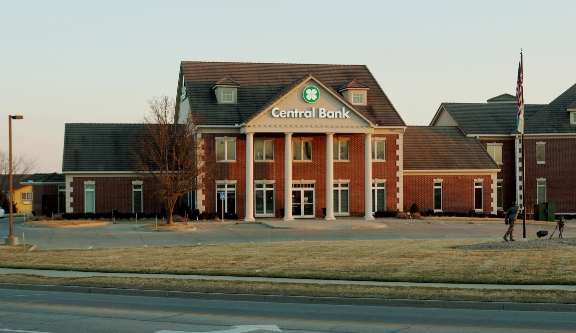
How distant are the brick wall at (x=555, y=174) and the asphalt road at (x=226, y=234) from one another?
38.4 feet

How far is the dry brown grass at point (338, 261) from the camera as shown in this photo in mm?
19703

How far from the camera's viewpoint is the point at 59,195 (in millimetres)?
58938

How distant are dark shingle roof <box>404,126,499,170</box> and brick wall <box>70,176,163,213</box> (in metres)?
19.9

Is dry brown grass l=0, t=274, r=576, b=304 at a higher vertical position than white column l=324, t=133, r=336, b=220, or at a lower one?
lower

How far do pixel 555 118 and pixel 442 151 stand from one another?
9861 mm

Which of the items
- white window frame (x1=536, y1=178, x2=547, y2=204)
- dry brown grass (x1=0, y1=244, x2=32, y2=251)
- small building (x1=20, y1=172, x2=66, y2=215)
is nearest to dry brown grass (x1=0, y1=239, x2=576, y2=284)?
dry brown grass (x1=0, y1=244, x2=32, y2=251)

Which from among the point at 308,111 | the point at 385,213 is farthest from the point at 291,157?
the point at 385,213

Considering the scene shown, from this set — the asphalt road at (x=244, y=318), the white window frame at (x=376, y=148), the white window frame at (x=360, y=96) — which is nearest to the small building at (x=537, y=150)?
the white window frame at (x=376, y=148)

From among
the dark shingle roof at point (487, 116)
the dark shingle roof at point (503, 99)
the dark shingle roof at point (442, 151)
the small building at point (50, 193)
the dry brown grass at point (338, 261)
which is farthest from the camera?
the dark shingle roof at point (503, 99)

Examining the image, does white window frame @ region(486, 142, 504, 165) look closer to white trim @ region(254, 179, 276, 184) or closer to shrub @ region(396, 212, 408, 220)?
shrub @ region(396, 212, 408, 220)

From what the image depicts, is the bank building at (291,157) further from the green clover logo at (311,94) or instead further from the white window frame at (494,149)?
the white window frame at (494,149)

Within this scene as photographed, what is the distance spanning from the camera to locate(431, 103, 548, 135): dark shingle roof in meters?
59.3

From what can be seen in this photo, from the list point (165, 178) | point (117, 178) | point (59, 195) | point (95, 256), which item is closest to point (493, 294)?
point (95, 256)

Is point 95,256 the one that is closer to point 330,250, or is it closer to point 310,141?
point 330,250
